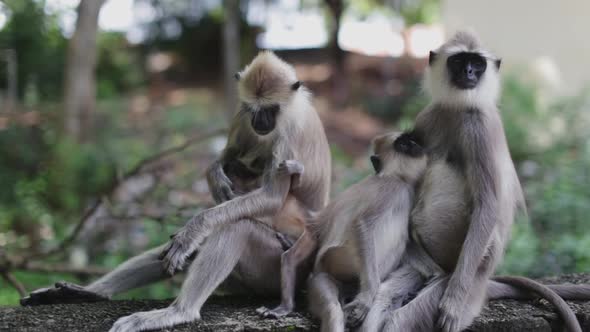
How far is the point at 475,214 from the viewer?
10.2ft

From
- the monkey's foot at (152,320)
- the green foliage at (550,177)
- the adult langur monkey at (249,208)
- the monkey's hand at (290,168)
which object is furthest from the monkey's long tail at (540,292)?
the green foliage at (550,177)

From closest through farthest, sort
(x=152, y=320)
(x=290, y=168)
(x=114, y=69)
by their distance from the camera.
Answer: (x=152, y=320) < (x=290, y=168) < (x=114, y=69)

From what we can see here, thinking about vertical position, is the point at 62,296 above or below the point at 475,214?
below

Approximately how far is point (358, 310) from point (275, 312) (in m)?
0.45

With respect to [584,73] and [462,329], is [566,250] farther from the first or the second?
[584,73]

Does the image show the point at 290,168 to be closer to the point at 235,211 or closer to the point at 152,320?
the point at 235,211

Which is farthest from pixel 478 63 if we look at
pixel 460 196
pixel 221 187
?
pixel 221 187

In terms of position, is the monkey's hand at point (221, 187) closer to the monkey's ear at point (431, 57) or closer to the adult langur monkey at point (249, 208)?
the adult langur monkey at point (249, 208)

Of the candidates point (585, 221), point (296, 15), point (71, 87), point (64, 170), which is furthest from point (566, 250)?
point (296, 15)

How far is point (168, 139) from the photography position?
1244cm

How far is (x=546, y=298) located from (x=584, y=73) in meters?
8.00

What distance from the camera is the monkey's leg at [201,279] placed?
3.04 meters

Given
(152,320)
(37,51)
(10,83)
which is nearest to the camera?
(152,320)

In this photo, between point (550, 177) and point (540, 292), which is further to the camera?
point (550, 177)
